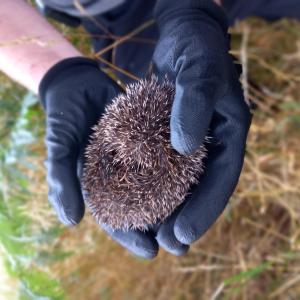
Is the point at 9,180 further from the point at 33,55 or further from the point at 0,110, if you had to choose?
the point at 33,55

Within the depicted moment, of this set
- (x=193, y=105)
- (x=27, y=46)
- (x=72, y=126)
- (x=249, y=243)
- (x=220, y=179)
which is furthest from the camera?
(x=249, y=243)

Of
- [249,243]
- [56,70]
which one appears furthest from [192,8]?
[249,243]

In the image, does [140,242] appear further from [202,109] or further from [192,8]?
[192,8]

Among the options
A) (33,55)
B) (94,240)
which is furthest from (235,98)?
(94,240)

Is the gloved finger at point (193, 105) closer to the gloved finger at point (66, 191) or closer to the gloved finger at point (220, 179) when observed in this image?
the gloved finger at point (220, 179)

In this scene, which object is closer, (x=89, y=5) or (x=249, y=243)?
(x=89, y=5)

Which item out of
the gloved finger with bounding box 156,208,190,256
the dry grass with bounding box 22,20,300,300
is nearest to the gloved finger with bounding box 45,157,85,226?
the gloved finger with bounding box 156,208,190,256

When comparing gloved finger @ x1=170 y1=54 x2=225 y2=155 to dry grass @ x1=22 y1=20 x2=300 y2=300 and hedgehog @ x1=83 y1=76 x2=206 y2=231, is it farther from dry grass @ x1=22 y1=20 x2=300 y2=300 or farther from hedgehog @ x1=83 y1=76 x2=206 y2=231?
dry grass @ x1=22 y1=20 x2=300 y2=300
